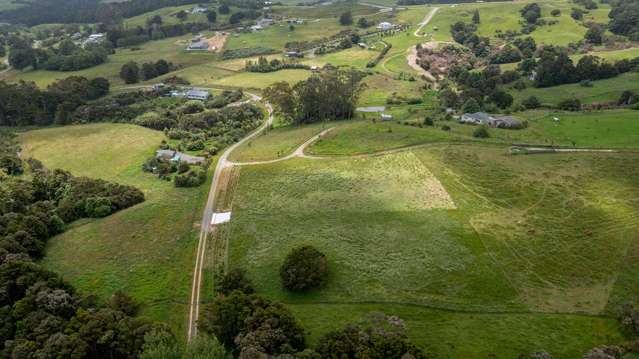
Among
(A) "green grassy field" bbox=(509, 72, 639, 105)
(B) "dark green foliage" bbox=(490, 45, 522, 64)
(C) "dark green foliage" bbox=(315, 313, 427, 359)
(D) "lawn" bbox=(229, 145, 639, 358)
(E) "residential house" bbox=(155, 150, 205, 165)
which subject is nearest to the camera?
(C) "dark green foliage" bbox=(315, 313, 427, 359)

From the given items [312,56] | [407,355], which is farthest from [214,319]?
[312,56]

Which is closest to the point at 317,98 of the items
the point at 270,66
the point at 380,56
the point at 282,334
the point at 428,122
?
the point at 428,122

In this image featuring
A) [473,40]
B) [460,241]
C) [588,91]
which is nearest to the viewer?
[460,241]

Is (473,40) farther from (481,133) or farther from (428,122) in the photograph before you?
(481,133)

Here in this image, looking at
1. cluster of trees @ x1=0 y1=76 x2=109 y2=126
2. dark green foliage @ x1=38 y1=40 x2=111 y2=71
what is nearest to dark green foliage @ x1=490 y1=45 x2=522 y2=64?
→ cluster of trees @ x1=0 y1=76 x2=109 y2=126

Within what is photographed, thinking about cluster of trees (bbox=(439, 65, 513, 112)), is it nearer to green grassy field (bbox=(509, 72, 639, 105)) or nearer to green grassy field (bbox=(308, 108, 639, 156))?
green grassy field (bbox=(509, 72, 639, 105))

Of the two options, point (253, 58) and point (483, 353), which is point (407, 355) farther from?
point (253, 58)
